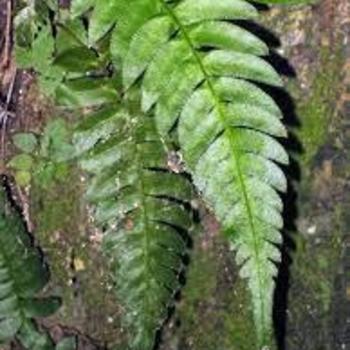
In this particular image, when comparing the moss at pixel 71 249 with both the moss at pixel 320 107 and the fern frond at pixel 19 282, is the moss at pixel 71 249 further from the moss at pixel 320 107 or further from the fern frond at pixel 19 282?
the moss at pixel 320 107

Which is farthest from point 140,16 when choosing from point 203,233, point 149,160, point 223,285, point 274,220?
point 223,285

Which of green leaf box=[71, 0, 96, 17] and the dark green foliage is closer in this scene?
the dark green foliage

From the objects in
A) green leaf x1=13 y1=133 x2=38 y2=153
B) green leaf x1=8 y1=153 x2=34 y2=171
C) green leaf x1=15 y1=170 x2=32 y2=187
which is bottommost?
green leaf x1=15 y1=170 x2=32 y2=187

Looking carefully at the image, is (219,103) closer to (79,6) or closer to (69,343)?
(79,6)

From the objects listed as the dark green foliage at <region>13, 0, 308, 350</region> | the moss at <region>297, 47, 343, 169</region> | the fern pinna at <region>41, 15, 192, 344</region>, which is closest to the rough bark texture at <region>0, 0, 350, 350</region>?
the moss at <region>297, 47, 343, 169</region>

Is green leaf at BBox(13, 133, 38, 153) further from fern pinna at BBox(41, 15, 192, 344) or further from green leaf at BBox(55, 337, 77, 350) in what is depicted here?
green leaf at BBox(55, 337, 77, 350)

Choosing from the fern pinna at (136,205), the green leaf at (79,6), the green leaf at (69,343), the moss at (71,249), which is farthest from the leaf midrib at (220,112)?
the green leaf at (69,343)

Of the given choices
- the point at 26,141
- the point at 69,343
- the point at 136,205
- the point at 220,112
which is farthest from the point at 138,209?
the point at 69,343

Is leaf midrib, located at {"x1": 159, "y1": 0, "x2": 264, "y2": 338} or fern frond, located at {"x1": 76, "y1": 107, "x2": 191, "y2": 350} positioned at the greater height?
leaf midrib, located at {"x1": 159, "y1": 0, "x2": 264, "y2": 338}
